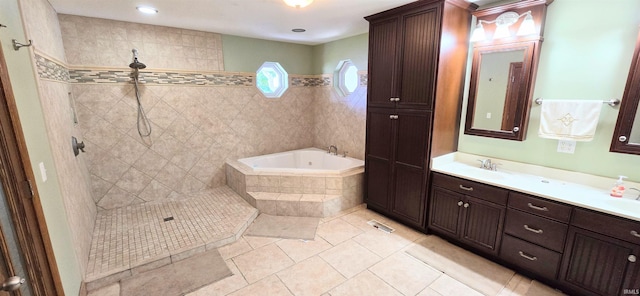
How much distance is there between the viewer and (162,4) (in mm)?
2514

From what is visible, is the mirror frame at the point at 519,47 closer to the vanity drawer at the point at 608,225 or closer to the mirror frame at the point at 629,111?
the mirror frame at the point at 629,111

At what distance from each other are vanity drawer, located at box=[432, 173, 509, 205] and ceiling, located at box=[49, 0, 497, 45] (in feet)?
5.56

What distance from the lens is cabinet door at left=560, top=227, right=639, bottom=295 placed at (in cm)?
170

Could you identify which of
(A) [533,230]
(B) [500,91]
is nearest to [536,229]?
(A) [533,230]

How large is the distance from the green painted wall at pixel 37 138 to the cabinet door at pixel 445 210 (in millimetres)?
2931

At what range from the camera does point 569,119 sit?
2.12 metres

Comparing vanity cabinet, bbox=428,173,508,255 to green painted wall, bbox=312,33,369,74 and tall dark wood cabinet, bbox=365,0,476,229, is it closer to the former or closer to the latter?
tall dark wood cabinet, bbox=365,0,476,229

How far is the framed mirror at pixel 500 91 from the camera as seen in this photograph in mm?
2361

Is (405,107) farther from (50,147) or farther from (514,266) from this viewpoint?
(50,147)

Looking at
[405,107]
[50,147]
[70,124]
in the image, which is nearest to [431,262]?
[405,107]

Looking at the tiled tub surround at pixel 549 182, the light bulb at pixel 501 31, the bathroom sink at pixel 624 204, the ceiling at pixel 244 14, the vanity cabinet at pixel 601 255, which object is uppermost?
the ceiling at pixel 244 14

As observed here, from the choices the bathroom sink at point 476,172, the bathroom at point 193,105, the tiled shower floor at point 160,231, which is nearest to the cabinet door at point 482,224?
the bathroom sink at point 476,172

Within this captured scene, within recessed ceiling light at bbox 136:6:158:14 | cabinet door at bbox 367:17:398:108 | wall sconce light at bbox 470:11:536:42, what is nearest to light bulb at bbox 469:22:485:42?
wall sconce light at bbox 470:11:536:42

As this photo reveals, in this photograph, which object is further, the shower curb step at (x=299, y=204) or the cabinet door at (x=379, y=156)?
the shower curb step at (x=299, y=204)
